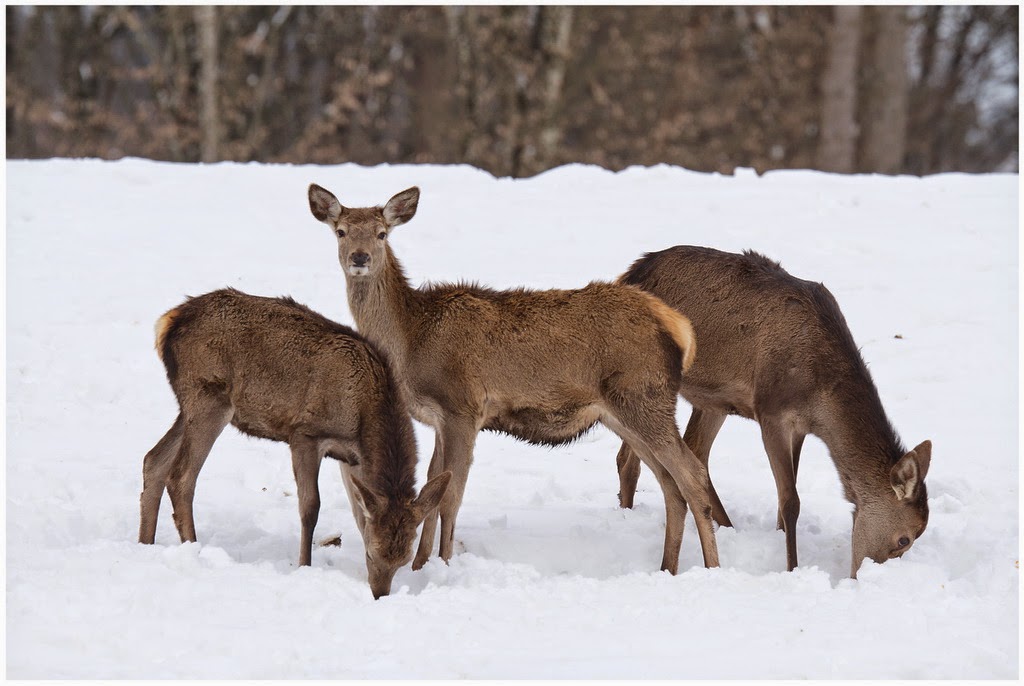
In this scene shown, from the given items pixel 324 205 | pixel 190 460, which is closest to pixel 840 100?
pixel 324 205

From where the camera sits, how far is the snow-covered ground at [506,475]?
21.2 ft

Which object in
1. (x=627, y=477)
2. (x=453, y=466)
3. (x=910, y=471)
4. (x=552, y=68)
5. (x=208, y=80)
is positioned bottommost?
(x=627, y=477)

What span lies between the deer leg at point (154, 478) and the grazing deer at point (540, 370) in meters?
1.42

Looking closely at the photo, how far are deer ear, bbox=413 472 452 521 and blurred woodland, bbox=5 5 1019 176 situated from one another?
15055 millimetres

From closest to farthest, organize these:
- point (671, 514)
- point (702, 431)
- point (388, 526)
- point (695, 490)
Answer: point (388, 526), point (695, 490), point (671, 514), point (702, 431)

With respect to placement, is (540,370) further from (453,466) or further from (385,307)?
(385,307)

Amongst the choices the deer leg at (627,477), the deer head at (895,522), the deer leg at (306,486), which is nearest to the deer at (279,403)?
the deer leg at (306,486)

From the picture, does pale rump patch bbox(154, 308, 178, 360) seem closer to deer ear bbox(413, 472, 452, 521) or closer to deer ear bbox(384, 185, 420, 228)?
deer ear bbox(384, 185, 420, 228)

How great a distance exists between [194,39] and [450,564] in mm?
17946

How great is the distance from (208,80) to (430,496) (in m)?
17.5

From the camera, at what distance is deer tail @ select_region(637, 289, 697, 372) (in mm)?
8367

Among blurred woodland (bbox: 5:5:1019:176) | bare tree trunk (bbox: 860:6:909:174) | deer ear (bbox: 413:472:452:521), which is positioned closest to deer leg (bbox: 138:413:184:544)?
deer ear (bbox: 413:472:452:521)

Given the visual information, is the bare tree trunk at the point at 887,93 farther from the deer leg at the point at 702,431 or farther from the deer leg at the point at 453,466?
the deer leg at the point at 453,466

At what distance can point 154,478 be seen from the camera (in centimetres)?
812
